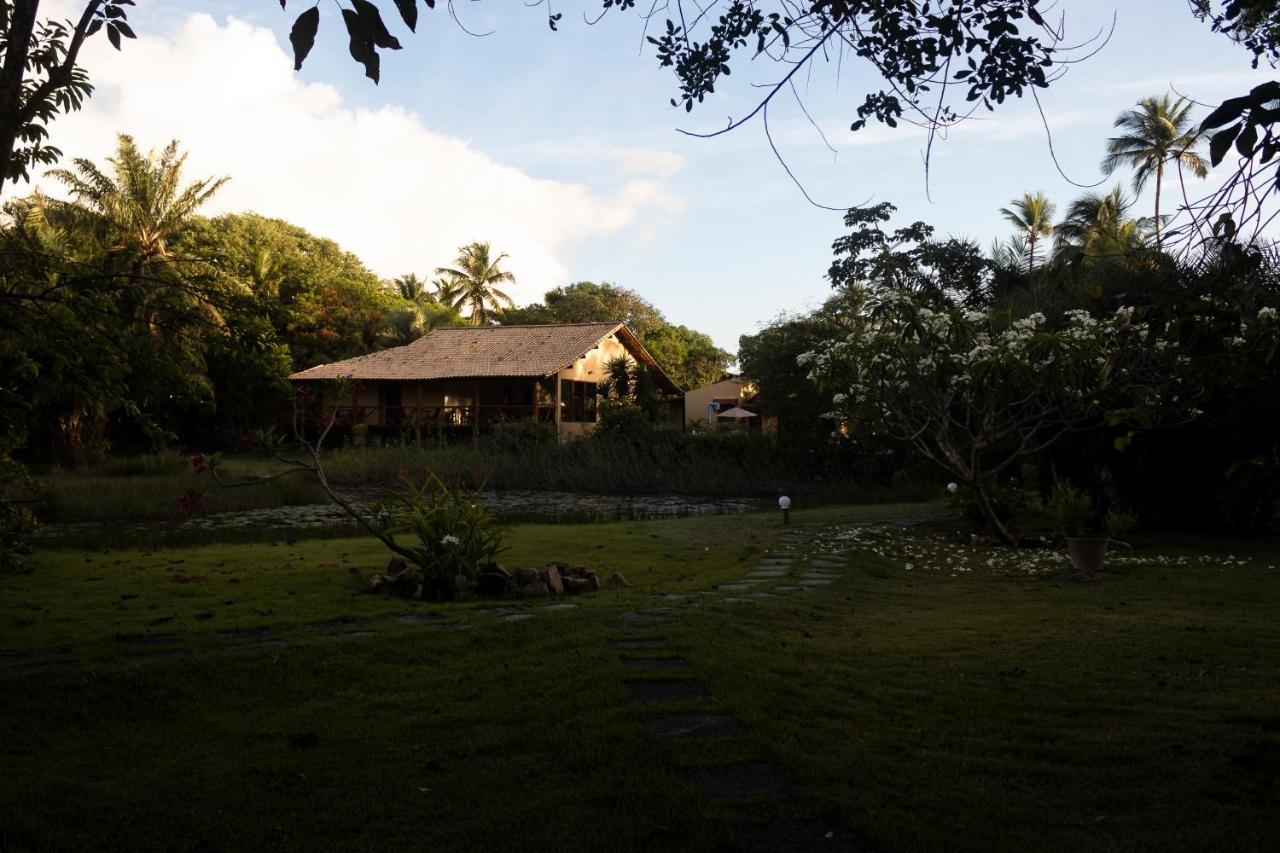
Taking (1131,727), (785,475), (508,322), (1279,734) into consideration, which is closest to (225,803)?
(1131,727)

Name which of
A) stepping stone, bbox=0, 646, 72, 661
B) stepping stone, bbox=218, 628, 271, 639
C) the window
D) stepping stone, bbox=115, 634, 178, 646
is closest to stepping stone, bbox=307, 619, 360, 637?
stepping stone, bbox=218, 628, 271, 639

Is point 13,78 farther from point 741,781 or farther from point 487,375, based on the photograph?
point 487,375

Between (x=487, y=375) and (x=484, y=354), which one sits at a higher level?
(x=484, y=354)

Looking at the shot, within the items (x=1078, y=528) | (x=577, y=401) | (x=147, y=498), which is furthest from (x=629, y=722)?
(x=577, y=401)

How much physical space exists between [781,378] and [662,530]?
1595cm

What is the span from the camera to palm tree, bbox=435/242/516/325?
49688mm

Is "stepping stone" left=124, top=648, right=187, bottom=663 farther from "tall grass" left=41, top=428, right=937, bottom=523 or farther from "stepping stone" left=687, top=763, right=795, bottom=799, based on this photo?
"tall grass" left=41, top=428, right=937, bottom=523

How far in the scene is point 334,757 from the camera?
3.66 meters

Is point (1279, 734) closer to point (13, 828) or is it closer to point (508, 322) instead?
point (13, 828)

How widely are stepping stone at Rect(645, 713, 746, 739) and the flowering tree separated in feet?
18.9

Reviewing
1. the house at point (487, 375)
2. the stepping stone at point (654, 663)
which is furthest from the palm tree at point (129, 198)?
the stepping stone at point (654, 663)

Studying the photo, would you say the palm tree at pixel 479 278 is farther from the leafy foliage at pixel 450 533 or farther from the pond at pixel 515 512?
the leafy foliage at pixel 450 533

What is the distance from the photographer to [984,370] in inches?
379

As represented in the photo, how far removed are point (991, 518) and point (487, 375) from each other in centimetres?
2372
